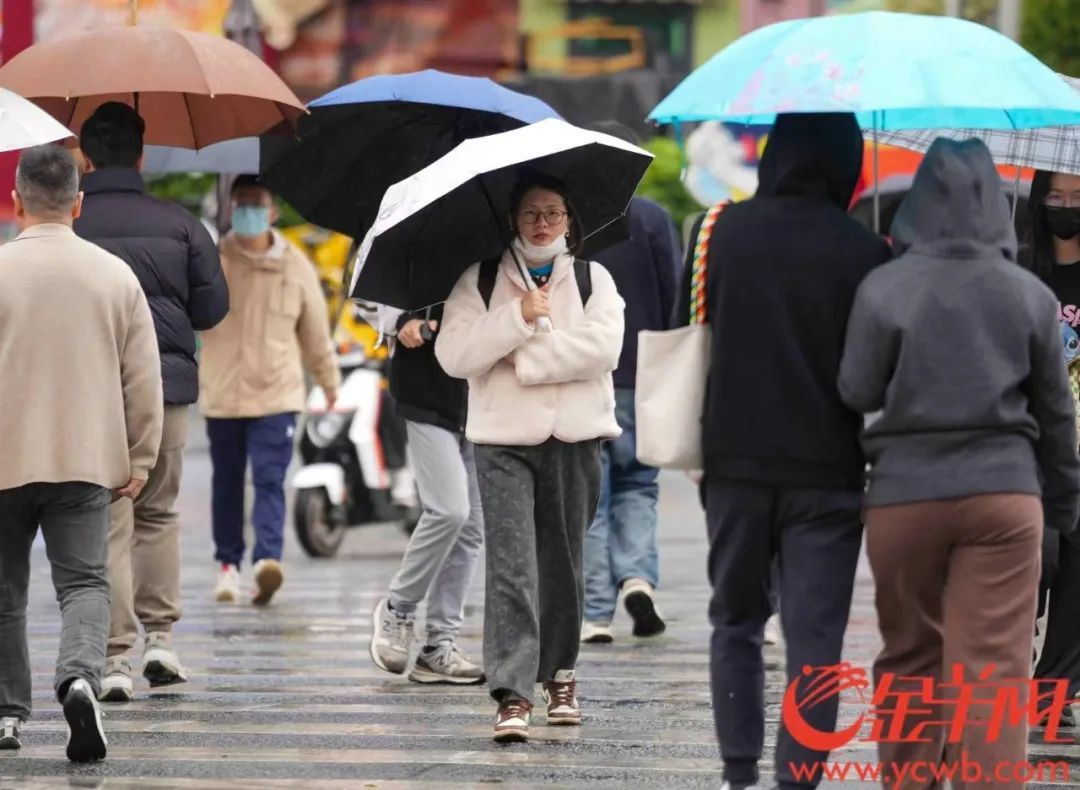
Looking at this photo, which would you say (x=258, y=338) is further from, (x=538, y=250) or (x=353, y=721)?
(x=538, y=250)

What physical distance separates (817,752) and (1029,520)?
845mm

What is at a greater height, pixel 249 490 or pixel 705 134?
pixel 705 134

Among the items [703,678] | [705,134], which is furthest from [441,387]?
[705,134]

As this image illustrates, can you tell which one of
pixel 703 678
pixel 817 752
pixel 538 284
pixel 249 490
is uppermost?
pixel 538 284

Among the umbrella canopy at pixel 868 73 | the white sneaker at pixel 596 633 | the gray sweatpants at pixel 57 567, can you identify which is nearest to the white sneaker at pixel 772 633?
the white sneaker at pixel 596 633

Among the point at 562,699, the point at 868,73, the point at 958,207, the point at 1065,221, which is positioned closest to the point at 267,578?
the point at 562,699

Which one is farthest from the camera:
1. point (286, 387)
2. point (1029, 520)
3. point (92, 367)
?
point (286, 387)

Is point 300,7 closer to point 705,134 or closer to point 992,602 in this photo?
point 705,134

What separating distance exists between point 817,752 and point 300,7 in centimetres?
3095

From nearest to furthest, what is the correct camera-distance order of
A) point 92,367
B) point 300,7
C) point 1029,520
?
1. point 1029,520
2. point 92,367
3. point 300,7

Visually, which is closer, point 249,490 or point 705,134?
point 249,490

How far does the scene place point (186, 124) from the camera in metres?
9.52

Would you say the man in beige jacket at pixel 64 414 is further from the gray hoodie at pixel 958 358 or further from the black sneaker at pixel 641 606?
the black sneaker at pixel 641 606

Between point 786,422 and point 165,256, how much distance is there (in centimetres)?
333
